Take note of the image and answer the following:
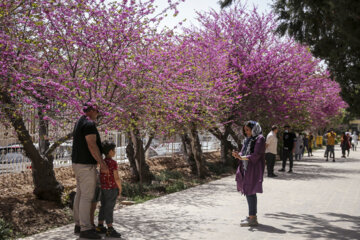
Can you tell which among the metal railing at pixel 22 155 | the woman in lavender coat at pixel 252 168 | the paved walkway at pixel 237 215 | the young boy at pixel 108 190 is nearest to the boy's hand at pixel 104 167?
the young boy at pixel 108 190

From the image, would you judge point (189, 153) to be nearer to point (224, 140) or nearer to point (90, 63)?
point (224, 140)

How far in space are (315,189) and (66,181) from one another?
697 cm

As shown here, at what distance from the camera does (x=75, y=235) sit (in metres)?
6.60

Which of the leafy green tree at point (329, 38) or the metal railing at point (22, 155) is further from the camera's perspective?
the metal railing at point (22, 155)

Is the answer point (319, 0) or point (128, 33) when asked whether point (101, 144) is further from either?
point (319, 0)

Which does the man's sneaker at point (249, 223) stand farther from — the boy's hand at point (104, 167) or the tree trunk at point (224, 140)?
the tree trunk at point (224, 140)

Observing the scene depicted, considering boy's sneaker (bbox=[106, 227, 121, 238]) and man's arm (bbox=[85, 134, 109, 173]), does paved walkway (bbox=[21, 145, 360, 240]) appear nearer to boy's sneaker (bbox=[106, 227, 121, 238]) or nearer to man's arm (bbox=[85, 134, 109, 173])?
boy's sneaker (bbox=[106, 227, 121, 238])

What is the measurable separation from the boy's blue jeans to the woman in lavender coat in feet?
6.75

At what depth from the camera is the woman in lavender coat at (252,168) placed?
7340 millimetres

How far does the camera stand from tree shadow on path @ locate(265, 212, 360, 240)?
6.71 meters

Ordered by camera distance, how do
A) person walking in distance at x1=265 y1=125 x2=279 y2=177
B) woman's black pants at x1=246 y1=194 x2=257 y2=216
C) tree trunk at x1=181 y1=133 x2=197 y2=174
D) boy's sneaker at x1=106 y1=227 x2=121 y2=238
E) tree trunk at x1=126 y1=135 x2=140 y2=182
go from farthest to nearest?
1. tree trunk at x1=181 y1=133 x2=197 y2=174
2. person walking in distance at x1=265 y1=125 x2=279 y2=177
3. tree trunk at x1=126 y1=135 x2=140 y2=182
4. woman's black pants at x1=246 y1=194 x2=257 y2=216
5. boy's sneaker at x1=106 y1=227 x2=121 y2=238

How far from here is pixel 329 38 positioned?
811 cm

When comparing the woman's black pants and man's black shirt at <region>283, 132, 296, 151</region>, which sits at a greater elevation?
man's black shirt at <region>283, 132, 296, 151</region>

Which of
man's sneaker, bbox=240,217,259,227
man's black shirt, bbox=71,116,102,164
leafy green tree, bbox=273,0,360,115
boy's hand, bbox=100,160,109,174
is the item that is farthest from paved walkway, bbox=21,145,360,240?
leafy green tree, bbox=273,0,360,115
